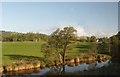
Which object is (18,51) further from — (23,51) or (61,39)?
(61,39)

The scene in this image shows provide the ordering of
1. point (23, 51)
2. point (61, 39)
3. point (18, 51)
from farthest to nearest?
point (23, 51) < point (18, 51) < point (61, 39)

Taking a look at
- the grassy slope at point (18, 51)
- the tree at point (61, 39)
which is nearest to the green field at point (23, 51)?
the grassy slope at point (18, 51)

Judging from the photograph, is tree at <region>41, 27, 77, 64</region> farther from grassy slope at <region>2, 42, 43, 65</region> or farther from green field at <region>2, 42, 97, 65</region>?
grassy slope at <region>2, 42, 43, 65</region>

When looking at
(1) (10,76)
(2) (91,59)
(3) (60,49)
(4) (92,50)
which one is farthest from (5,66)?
(4) (92,50)

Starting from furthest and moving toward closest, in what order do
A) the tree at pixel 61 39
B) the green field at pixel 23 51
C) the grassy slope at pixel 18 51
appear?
the grassy slope at pixel 18 51
the green field at pixel 23 51
the tree at pixel 61 39

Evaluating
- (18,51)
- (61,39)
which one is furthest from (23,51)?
(61,39)

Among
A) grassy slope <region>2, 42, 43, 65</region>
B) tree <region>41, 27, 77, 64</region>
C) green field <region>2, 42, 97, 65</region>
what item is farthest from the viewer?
grassy slope <region>2, 42, 43, 65</region>

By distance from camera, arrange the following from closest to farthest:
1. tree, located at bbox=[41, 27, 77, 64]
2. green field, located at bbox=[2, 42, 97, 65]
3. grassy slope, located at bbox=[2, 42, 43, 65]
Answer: tree, located at bbox=[41, 27, 77, 64] → green field, located at bbox=[2, 42, 97, 65] → grassy slope, located at bbox=[2, 42, 43, 65]

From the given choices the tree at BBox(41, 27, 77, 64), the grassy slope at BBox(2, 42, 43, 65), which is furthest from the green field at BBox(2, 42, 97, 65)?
the tree at BBox(41, 27, 77, 64)

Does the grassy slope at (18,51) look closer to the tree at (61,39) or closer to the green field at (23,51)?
the green field at (23,51)

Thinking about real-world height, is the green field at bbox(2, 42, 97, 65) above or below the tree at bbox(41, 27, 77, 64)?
below

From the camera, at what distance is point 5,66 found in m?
47.0

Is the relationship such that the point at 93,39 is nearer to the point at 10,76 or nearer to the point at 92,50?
the point at 92,50

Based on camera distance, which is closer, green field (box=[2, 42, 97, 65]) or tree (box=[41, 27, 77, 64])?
tree (box=[41, 27, 77, 64])
